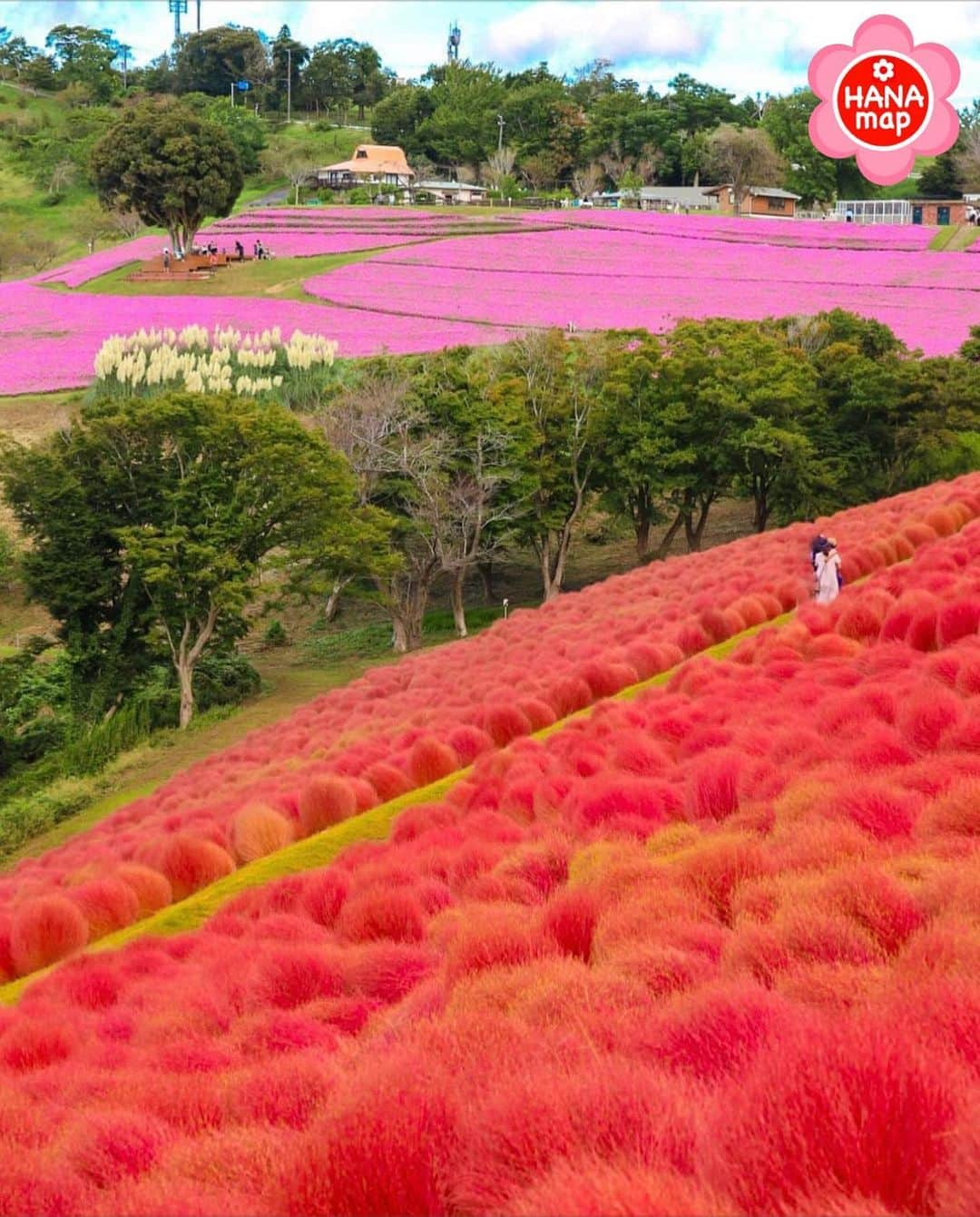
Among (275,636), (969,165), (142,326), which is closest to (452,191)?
(969,165)

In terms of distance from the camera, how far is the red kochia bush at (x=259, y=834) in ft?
36.8

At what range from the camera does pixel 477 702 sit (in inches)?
625

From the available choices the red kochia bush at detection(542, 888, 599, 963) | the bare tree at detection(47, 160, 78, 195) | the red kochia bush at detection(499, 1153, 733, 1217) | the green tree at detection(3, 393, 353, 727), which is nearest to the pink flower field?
the bare tree at detection(47, 160, 78, 195)

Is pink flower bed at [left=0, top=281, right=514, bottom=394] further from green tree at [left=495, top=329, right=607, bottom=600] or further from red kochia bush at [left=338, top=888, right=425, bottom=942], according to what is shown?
red kochia bush at [left=338, top=888, right=425, bottom=942]

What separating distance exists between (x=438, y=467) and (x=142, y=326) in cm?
3074

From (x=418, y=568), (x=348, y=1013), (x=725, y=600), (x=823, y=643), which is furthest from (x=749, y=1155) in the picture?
(x=418, y=568)

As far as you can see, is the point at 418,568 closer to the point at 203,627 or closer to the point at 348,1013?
the point at 203,627

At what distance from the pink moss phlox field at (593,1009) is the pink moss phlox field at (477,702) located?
882mm

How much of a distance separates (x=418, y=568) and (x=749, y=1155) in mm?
32684

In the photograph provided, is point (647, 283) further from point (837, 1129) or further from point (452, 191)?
point (837, 1129)

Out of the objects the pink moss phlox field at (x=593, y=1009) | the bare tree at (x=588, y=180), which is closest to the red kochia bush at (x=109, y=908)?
the pink moss phlox field at (x=593, y=1009)

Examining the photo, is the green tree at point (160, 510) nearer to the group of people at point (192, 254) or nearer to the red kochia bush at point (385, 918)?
the red kochia bush at point (385, 918)

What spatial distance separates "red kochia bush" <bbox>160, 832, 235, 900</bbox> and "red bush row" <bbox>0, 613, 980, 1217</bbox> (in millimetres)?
1990

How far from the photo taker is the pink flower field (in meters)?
58.7
